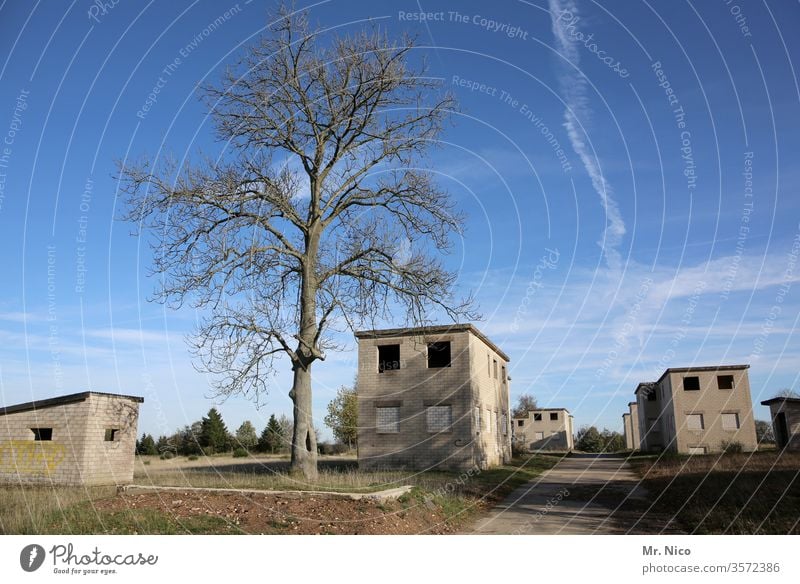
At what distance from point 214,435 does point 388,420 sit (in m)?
35.1

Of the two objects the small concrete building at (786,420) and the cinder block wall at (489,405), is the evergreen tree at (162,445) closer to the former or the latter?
the cinder block wall at (489,405)

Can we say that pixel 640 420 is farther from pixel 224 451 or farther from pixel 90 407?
pixel 90 407

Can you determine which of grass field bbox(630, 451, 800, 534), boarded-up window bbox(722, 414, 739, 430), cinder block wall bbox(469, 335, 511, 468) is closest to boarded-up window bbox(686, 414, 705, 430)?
boarded-up window bbox(722, 414, 739, 430)

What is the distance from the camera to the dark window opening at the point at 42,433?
22.0 meters

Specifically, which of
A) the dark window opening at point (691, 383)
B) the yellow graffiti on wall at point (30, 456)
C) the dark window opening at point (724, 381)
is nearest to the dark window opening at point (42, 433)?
the yellow graffiti on wall at point (30, 456)

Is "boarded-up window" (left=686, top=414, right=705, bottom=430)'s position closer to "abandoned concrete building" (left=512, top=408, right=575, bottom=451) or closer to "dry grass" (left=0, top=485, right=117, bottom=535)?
"abandoned concrete building" (left=512, top=408, right=575, bottom=451)

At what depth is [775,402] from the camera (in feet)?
150

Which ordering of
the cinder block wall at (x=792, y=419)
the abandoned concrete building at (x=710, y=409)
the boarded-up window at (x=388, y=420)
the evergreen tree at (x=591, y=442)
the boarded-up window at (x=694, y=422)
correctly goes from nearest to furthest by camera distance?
1. the boarded-up window at (x=388, y=420)
2. the abandoned concrete building at (x=710, y=409)
3. the cinder block wall at (x=792, y=419)
4. the boarded-up window at (x=694, y=422)
5. the evergreen tree at (x=591, y=442)

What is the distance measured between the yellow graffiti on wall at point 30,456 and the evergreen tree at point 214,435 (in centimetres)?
3657

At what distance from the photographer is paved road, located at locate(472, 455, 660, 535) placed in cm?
1268

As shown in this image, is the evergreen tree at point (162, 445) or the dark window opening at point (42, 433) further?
the evergreen tree at point (162, 445)

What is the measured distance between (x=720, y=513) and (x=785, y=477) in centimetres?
706

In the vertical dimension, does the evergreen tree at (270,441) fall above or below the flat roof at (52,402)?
below
